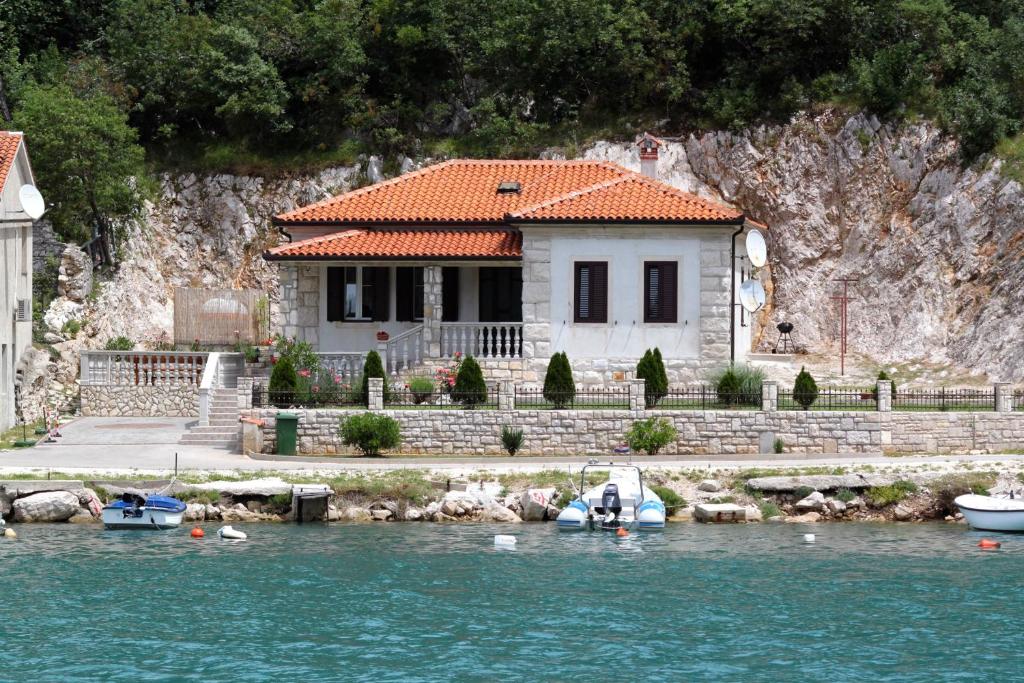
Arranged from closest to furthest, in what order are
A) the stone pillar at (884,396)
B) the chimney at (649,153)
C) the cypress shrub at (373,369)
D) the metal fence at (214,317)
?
1. the stone pillar at (884,396)
2. the cypress shrub at (373,369)
3. the chimney at (649,153)
4. the metal fence at (214,317)

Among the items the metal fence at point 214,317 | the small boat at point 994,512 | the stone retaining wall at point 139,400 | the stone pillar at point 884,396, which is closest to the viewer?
the small boat at point 994,512

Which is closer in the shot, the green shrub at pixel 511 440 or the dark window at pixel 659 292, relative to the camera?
the green shrub at pixel 511 440

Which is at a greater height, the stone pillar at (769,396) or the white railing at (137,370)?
the white railing at (137,370)

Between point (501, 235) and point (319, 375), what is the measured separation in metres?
7.70

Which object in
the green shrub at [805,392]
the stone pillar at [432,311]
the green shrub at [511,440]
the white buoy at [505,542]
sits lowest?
the white buoy at [505,542]

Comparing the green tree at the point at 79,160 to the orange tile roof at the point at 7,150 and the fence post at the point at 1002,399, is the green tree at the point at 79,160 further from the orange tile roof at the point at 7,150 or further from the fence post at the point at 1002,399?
the fence post at the point at 1002,399

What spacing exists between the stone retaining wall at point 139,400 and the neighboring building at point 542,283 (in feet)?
12.5

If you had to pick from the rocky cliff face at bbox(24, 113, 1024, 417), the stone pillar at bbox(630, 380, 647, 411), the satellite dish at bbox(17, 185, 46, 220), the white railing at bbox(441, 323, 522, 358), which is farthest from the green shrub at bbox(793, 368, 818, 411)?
the satellite dish at bbox(17, 185, 46, 220)

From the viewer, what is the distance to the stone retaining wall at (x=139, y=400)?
154ft

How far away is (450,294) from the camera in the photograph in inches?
1855

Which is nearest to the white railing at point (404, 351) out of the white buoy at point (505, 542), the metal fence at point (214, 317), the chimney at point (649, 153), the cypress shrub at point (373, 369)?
the cypress shrub at point (373, 369)

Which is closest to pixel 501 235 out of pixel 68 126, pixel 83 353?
pixel 83 353

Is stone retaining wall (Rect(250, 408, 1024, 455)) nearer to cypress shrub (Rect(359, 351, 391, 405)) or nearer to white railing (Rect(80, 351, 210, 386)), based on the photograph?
cypress shrub (Rect(359, 351, 391, 405))

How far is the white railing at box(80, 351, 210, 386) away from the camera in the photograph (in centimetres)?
4709
